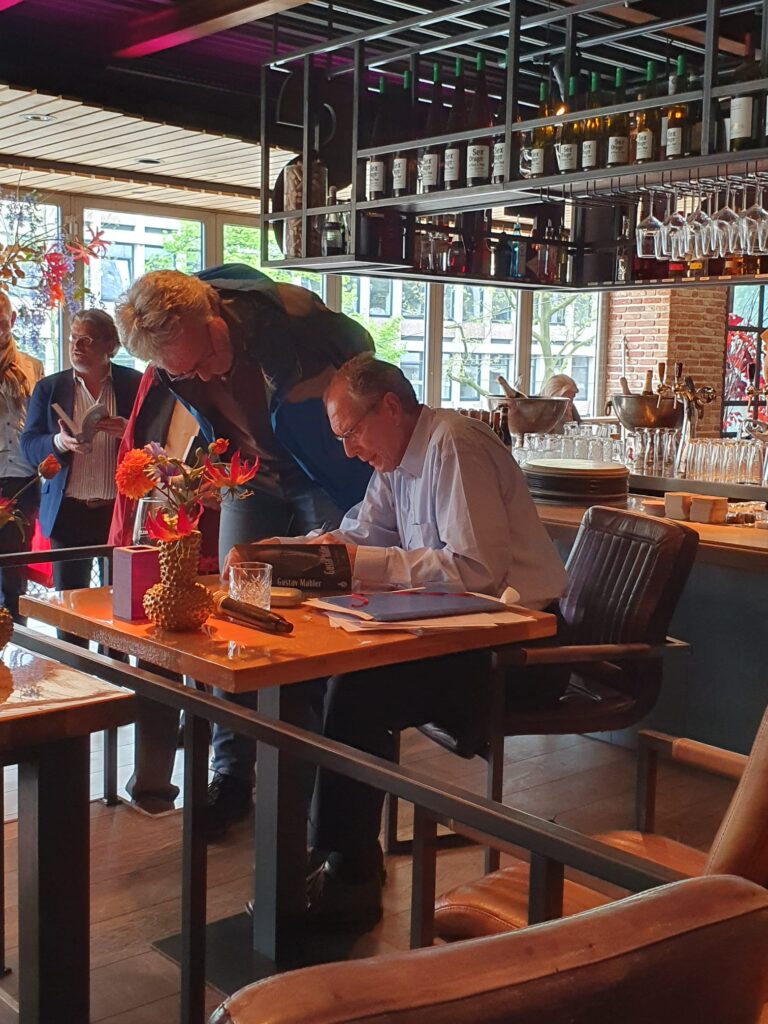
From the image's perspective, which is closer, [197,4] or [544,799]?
[544,799]

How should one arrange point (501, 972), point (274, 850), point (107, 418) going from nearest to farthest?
point (501, 972), point (274, 850), point (107, 418)

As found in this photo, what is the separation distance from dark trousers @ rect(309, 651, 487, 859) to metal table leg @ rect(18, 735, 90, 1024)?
1.03 meters

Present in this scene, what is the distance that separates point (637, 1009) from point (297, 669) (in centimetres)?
154

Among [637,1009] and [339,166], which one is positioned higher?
[339,166]

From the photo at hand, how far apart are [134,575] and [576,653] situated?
1044 mm

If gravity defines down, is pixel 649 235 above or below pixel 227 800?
above

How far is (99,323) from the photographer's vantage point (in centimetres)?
438

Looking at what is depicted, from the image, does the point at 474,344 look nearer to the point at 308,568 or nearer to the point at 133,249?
the point at 133,249

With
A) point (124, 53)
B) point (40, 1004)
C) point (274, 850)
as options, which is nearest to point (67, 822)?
point (40, 1004)

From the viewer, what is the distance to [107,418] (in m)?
4.23

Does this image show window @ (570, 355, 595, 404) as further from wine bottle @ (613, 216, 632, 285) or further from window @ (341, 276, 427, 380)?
wine bottle @ (613, 216, 632, 285)

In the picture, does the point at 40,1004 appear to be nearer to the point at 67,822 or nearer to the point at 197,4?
the point at 67,822

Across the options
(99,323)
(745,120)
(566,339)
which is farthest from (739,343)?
(99,323)

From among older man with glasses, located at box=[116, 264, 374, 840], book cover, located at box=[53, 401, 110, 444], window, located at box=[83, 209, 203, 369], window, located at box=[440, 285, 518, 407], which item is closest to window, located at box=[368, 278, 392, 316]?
window, located at box=[440, 285, 518, 407]
